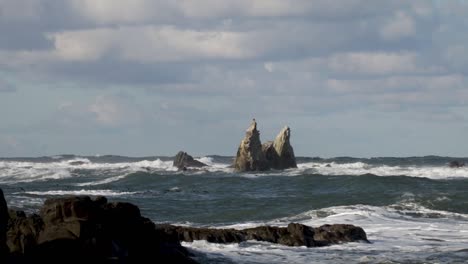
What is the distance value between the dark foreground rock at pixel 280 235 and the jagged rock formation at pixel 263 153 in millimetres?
47481

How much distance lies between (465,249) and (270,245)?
4.31 metres

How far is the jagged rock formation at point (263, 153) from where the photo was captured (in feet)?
228

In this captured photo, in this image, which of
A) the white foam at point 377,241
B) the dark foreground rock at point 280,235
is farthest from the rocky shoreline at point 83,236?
the dark foreground rock at point 280,235

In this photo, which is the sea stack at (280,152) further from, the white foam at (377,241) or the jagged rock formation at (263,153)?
the white foam at (377,241)

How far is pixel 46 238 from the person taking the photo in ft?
46.3

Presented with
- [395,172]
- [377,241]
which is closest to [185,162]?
[395,172]

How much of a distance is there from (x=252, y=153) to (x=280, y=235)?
163 feet

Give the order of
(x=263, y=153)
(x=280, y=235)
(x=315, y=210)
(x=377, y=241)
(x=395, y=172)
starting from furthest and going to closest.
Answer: (x=263, y=153) < (x=395, y=172) < (x=315, y=210) < (x=377, y=241) < (x=280, y=235)

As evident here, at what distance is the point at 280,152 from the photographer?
72.2m

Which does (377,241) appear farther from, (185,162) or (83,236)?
(185,162)

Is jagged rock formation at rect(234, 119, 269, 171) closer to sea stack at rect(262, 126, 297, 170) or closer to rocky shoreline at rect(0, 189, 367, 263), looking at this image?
sea stack at rect(262, 126, 297, 170)

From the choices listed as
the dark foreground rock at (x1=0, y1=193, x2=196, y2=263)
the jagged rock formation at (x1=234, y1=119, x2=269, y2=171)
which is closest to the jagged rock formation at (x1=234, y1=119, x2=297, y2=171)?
the jagged rock formation at (x1=234, y1=119, x2=269, y2=171)

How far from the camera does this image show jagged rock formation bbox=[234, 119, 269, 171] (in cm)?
6931

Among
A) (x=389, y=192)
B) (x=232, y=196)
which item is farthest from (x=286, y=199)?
(x=389, y=192)
